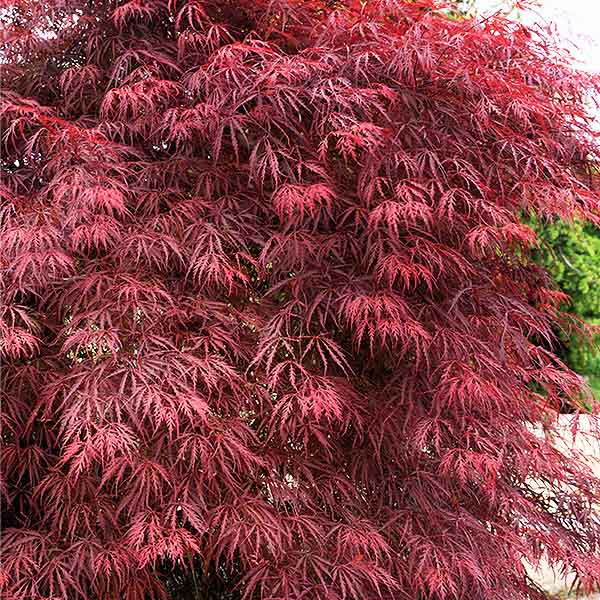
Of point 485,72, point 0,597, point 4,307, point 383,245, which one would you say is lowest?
point 0,597

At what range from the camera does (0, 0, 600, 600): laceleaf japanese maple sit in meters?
2.32

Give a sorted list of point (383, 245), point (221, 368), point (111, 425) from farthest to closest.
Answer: point (383, 245)
point (221, 368)
point (111, 425)

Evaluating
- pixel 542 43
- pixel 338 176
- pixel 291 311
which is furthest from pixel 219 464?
pixel 542 43

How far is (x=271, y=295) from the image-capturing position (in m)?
2.66

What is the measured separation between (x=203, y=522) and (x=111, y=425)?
1.07 ft

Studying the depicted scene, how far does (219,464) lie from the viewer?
2.35m

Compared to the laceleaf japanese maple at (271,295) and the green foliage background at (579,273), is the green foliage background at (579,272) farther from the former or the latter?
the laceleaf japanese maple at (271,295)

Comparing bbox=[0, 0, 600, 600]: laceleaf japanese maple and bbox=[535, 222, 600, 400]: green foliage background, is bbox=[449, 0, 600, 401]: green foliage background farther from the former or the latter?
bbox=[0, 0, 600, 600]: laceleaf japanese maple

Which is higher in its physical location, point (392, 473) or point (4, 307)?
point (4, 307)

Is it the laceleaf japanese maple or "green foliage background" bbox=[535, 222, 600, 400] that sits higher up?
the laceleaf japanese maple

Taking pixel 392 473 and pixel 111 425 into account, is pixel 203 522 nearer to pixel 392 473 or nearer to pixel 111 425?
pixel 111 425

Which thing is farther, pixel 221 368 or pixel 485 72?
pixel 485 72

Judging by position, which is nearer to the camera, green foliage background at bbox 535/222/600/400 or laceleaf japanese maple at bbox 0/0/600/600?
laceleaf japanese maple at bbox 0/0/600/600

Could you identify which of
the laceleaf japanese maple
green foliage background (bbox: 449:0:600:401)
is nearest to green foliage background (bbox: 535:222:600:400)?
green foliage background (bbox: 449:0:600:401)
